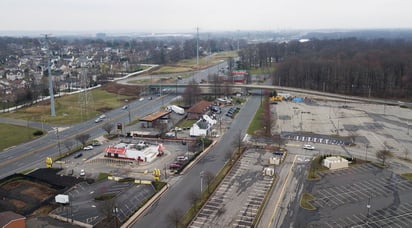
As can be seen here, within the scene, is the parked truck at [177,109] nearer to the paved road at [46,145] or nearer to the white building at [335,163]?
the paved road at [46,145]

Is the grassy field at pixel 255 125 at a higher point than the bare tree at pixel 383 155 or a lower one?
higher

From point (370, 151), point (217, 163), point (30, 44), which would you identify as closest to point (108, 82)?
point (217, 163)

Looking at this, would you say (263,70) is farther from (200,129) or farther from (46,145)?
(46,145)

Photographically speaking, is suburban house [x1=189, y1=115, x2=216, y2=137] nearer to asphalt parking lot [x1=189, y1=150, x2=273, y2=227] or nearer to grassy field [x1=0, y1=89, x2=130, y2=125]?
asphalt parking lot [x1=189, y1=150, x2=273, y2=227]

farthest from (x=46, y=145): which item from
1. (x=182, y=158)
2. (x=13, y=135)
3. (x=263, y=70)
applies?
(x=263, y=70)

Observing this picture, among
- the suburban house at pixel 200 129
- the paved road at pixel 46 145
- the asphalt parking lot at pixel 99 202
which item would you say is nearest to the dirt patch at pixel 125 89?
the paved road at pixel 46 145

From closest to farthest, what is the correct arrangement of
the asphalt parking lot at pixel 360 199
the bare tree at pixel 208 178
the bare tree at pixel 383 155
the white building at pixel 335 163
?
the asphalt parking lot at pixel 360 199
the bare tree at pixel 208 178
the white building at pixel 335 163
the bare tree at pixel 383 155

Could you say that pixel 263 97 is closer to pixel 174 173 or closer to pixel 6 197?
pixel 174 173
